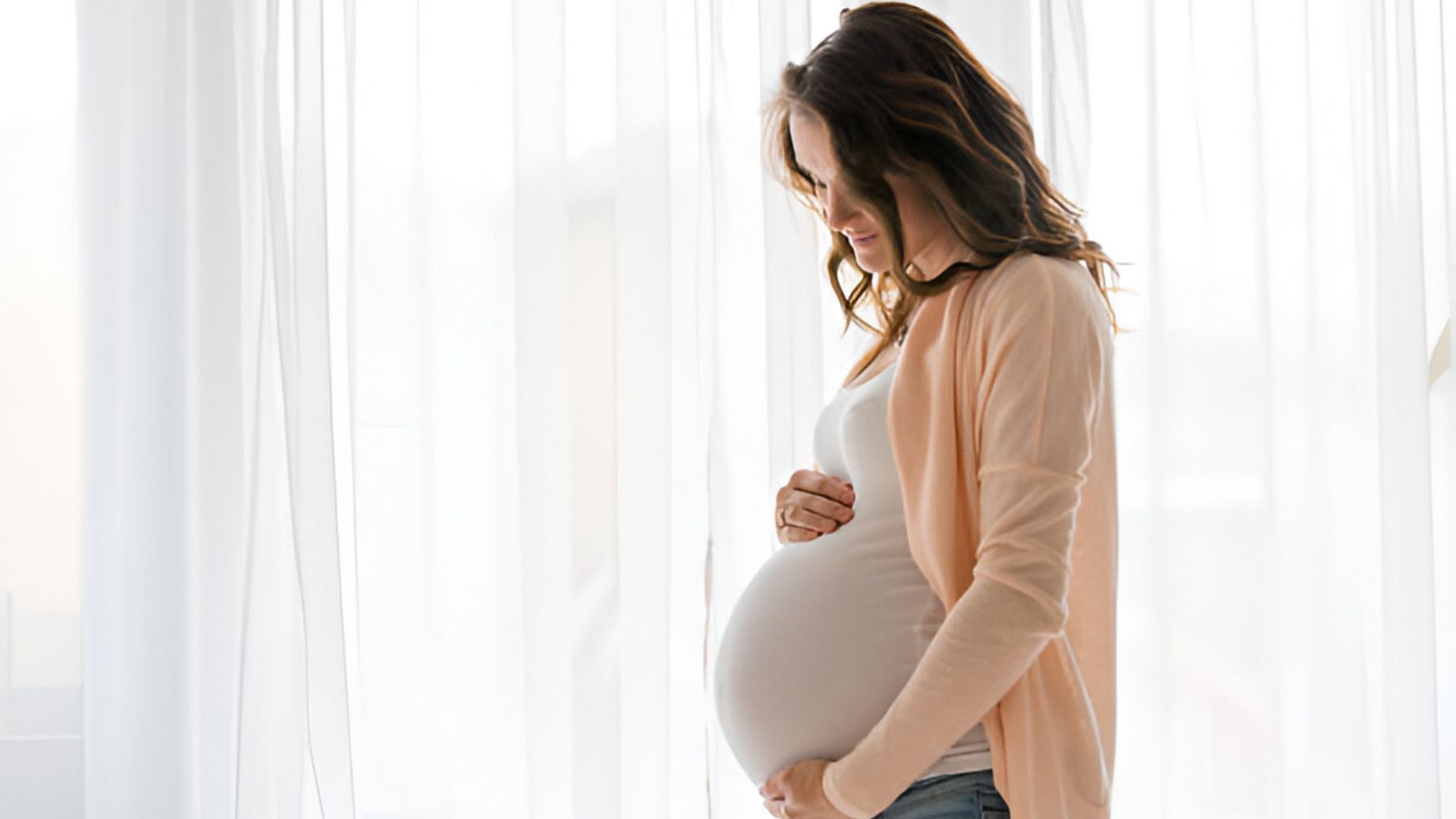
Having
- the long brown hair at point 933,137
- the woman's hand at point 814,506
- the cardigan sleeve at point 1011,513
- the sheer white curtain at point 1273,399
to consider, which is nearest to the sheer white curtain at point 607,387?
the sheer white curtain at point 1273,399

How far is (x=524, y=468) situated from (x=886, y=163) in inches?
31.3

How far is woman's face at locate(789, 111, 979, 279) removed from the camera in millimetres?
976

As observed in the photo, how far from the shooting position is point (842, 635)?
3.23 feet

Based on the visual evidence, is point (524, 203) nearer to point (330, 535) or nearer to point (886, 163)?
point (330, 535)

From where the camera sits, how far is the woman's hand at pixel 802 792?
943 mm

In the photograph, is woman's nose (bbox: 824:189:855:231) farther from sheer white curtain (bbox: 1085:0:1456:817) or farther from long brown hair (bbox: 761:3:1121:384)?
sheer white curtain (bbox: 1085:0:1456:817)

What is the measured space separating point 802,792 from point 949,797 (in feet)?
0.36

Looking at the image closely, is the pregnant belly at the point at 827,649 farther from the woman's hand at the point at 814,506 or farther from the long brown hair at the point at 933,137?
the long brown hair at the point at 933,137

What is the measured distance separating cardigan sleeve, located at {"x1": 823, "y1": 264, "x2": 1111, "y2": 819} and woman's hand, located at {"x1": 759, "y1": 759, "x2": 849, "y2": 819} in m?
0.05

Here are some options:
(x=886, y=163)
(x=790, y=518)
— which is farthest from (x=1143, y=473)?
(x=886, y=163)

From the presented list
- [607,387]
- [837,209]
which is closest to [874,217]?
[837,209]

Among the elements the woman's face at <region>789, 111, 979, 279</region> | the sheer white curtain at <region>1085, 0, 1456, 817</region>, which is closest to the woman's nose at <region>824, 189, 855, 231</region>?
the woman's face at <region>789, 111, 979, 279</region>

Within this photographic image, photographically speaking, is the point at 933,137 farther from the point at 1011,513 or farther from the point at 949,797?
the point at 949,797

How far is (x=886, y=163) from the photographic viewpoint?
952mm
